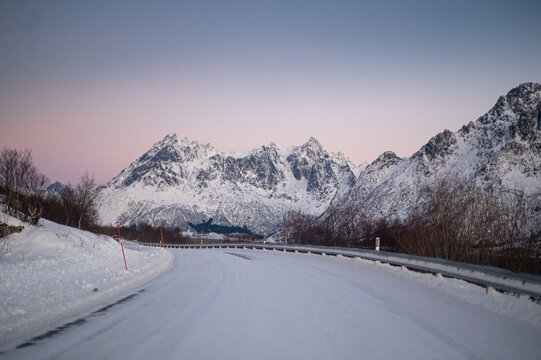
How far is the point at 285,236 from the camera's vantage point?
2035 inches

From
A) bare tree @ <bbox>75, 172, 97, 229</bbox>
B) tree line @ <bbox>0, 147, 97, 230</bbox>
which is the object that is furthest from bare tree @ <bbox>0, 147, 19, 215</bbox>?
bare tree @ <bbox>75, 172, 97, 229</bbox>

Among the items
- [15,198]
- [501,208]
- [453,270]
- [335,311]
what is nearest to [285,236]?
[15,198]

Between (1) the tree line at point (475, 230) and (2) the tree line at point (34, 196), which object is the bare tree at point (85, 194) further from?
(1) the tree line at point (475, 230)

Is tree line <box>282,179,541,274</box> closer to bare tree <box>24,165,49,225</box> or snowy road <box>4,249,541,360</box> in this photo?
snowy road <box>4,249,541,360</box>

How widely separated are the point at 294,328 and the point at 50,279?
8984mm

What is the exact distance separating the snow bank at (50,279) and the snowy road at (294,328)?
2.64ft

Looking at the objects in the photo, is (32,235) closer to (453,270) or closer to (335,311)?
(335,311)

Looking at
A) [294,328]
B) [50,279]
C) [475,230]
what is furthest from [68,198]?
[294,328]

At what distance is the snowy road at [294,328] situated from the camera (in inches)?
189

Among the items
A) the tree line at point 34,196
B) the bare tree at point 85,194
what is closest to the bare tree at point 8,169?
the tree line at point 34,196

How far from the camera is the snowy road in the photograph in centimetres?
479

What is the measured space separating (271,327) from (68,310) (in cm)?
440

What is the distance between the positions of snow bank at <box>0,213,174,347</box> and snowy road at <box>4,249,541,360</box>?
2.64 feet

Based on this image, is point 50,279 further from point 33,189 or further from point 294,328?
point 33,189
